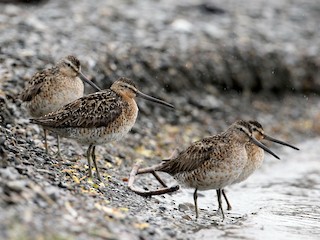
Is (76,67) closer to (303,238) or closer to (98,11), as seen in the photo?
(303,238)

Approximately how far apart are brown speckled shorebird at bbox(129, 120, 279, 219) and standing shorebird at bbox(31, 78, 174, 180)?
65 centimetres

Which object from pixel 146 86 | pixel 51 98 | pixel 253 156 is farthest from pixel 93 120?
pixel 146 86

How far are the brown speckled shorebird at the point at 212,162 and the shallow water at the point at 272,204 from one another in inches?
15.9

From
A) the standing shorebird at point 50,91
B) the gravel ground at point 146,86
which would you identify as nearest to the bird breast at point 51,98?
the standing shorebird at point 50,91

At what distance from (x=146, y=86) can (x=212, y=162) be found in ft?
16.2

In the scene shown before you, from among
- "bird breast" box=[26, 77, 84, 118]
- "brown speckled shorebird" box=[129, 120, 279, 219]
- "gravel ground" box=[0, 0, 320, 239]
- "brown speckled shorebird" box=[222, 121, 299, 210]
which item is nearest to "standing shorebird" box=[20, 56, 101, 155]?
"bird breast" box=[26, 77, 84, 118]

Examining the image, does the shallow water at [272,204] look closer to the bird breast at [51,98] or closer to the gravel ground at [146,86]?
the gravel ground at [146,86]

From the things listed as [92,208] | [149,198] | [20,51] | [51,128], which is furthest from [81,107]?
[20,51]

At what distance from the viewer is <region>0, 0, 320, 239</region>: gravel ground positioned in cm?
622

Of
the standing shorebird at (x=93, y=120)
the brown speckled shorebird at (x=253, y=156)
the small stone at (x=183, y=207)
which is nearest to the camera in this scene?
the standing shorebird at (x=93, y=120)

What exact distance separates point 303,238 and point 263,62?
26.1 feet

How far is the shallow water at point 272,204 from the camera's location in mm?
7295

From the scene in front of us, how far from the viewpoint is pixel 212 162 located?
777 cm

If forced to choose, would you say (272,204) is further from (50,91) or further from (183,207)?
(50,91)
